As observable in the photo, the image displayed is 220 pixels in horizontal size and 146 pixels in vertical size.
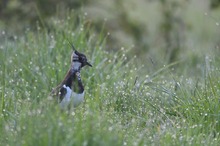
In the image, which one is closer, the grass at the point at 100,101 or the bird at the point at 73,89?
the grass at the point at 100,101

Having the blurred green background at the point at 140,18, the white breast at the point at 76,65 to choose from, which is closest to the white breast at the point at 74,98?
the white breast at the point at 76,65

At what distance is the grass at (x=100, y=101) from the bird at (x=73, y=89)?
13 cm

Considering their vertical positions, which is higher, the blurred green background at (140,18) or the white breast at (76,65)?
the white breast at (76,65)

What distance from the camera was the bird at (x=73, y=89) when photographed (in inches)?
249

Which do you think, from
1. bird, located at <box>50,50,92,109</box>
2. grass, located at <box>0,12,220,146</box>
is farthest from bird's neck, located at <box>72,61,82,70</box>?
grass, located at <box>0,12,220,146</box>

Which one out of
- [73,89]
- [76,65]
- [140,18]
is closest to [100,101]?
[73,89]

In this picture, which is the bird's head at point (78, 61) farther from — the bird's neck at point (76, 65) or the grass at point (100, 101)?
the grass at point (100, 101)

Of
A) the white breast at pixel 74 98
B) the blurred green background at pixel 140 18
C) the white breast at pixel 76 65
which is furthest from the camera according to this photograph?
the blurred green background at pixel 140 18

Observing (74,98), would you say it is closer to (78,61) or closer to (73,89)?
(73,89)

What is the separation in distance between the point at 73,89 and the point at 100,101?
0.88 feet

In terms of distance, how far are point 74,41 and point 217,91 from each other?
2544 mm

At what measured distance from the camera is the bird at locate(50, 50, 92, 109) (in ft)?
20.7

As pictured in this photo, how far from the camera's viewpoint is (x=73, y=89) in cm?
645

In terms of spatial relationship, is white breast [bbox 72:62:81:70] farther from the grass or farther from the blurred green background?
the blurred green background
